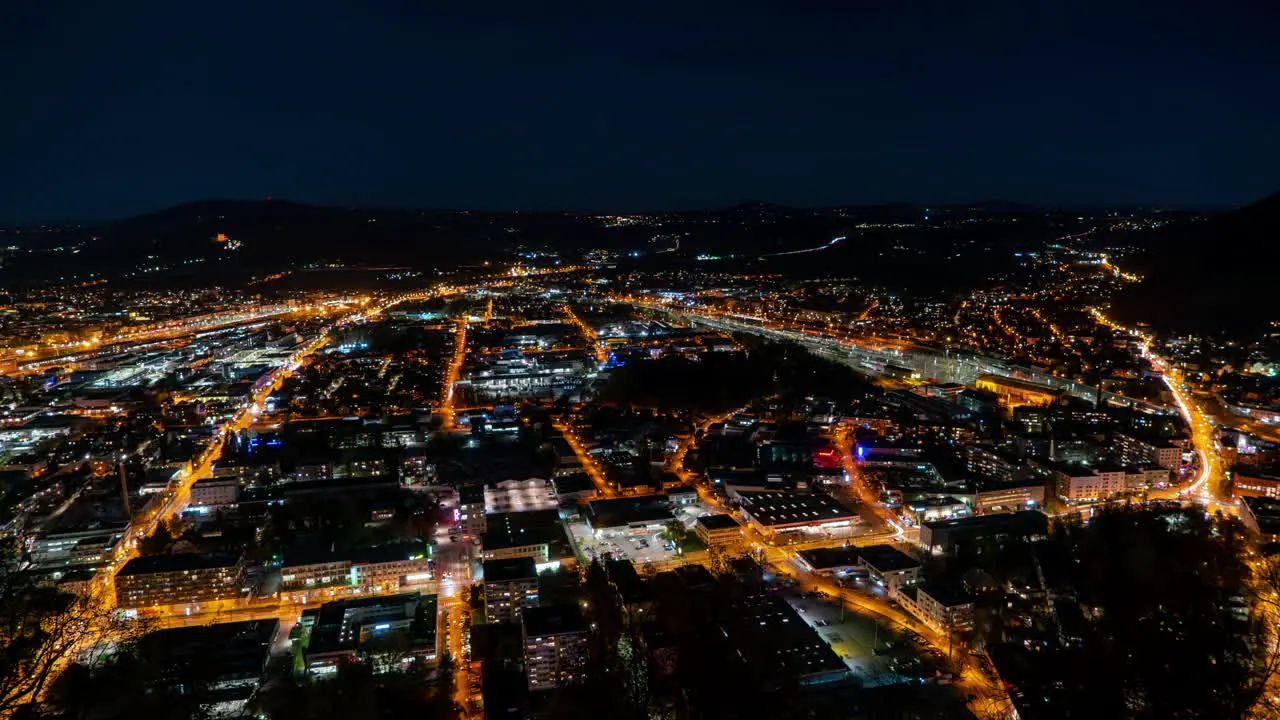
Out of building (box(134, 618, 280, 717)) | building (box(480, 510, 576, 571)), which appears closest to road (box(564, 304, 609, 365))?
building (box(480, 510, 576, 571))

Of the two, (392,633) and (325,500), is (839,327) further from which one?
(392,633)

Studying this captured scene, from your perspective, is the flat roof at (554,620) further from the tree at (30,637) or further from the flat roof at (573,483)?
the flat roof at (573,483)

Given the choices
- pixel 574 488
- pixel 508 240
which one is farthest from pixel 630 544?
pixel 508 240

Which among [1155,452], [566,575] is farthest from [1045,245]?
[566,575]

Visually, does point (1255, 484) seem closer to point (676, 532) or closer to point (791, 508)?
point (791, 508)

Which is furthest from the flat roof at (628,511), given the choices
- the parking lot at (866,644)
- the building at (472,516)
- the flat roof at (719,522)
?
the parking lot at (866,644)
